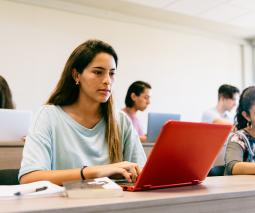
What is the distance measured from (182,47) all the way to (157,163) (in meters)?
4.29

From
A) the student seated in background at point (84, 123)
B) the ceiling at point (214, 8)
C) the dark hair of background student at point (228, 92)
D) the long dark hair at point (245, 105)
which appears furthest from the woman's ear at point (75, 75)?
the dark hair of background student at point (228, 92)

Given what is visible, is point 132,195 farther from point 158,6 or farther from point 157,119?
point 158,6

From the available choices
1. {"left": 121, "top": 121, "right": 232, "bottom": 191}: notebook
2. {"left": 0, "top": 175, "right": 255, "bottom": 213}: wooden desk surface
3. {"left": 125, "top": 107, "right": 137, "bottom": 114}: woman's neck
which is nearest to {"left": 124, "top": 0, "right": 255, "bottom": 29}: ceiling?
{"left": 125, "top": 107, "right": 137, "bottom": 114}: woman's neck

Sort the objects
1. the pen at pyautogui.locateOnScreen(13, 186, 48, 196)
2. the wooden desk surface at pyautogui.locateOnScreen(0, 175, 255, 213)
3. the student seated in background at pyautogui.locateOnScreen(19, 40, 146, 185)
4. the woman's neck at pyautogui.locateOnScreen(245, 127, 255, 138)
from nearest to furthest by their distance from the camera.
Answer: the wooden desk surface at pyautogui.locateOnScreen(0, 175, 255, 213) < the pen at pyautogui.locateOnScreen(13, 186, 48, 196) < the student seated in background at pyautogui.locateOnScreen(19, 40, 146, 185) < the woman's neck at pyautogui.locateOnScreen(245, 127, 255, 138)

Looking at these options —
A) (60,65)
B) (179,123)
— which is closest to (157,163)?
(179,123)

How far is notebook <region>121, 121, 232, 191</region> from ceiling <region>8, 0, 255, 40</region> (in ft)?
10.8

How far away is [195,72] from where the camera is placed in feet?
16.9

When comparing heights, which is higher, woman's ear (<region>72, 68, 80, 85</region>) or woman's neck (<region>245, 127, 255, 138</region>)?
woman's ear (<region>72, 68, 80, 85</region>)

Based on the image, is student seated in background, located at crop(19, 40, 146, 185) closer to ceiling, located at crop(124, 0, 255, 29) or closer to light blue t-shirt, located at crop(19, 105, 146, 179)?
light blue t-shirt, located at crop(19, 105, 146, 179)

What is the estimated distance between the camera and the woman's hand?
1.05m

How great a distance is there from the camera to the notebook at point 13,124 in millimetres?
2246

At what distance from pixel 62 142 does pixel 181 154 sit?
53 centimetres

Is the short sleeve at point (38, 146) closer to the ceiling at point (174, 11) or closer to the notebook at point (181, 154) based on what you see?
the notebook at point (181, 154)

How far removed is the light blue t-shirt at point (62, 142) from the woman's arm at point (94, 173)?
0.08 m
